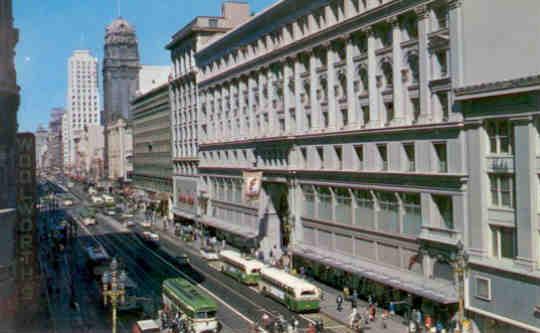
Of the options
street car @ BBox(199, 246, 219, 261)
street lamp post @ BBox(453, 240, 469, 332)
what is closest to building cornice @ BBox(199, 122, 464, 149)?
street lamp post @ BBox(453, 240, 469, 332)

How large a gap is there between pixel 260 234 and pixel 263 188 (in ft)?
18.2

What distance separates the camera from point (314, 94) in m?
61.0

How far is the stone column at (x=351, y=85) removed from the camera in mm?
53906

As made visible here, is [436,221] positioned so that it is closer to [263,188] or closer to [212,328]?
[212,328]

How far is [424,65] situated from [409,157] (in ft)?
22.7

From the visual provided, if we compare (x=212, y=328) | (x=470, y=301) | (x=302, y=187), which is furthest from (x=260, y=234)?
(x=470, y=301)

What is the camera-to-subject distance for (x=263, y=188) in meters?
74.2

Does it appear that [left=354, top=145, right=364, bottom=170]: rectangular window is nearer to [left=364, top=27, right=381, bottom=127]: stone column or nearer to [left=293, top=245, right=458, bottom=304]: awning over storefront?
[left=364, top=27, right=381, bottom=127]: stone column

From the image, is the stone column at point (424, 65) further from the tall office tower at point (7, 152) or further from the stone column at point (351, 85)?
the tall office tower at point (7, 152)

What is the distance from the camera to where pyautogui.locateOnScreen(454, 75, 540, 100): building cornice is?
3456 cm

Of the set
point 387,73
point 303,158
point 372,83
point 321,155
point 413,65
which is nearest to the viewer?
point 413,65

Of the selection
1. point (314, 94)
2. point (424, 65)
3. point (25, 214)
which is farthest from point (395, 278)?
point (25, 214)

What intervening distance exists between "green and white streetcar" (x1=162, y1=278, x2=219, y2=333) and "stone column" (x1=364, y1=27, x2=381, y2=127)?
19.1 m

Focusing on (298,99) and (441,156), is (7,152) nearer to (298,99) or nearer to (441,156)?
(441,156)
